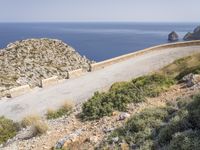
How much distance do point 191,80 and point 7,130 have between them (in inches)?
302

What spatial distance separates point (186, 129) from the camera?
25.9 feet

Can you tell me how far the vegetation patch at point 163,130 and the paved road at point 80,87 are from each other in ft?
31.0

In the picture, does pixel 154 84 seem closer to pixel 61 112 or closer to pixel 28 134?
pixel 61 112

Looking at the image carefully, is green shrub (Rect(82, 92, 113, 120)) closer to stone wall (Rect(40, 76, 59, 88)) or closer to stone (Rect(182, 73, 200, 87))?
stone (Rect(182, 73, 200, 87))

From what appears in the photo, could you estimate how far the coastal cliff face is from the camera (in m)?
39.9

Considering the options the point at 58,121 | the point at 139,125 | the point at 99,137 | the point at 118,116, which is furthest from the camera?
the point at 58,121

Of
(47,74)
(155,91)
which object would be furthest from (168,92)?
(47,74)

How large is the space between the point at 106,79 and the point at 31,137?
12.7 m

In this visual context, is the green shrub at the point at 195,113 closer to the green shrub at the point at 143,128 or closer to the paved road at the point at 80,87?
the green shrub at the point at 143,128

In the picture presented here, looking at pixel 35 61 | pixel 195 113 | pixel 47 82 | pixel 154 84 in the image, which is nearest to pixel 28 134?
pixel 154 84

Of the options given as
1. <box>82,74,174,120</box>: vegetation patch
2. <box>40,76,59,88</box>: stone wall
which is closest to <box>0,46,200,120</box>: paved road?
<box>40,76,59,88</box>: stone wall

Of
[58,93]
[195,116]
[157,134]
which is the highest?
[195,116]

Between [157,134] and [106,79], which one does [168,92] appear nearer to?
[157,134]

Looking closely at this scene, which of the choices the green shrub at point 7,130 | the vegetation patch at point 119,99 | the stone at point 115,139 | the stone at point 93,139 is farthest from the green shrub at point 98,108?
the green shrub at point 7,130
